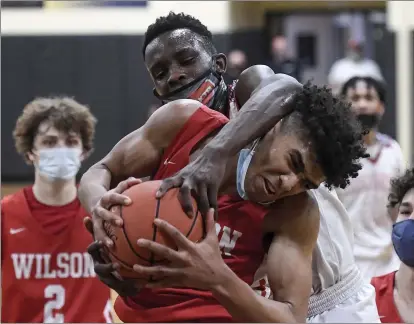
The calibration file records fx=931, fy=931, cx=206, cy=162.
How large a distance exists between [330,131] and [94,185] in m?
0.80

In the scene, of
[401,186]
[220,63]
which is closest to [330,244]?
[401,186]

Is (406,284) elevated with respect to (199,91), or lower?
lower

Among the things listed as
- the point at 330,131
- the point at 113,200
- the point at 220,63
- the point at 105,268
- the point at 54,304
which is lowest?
the point at 54,304

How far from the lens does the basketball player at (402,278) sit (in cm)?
394

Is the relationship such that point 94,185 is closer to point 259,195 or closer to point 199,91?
point 259,195

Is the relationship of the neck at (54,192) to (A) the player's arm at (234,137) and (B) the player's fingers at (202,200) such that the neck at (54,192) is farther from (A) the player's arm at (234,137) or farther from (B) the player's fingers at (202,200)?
(B) the player's fingers at (202,200)

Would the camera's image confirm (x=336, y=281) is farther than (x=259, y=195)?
Yes

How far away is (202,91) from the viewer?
357 cm

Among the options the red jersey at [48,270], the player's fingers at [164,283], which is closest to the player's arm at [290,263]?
the player's fingers at [164,283]

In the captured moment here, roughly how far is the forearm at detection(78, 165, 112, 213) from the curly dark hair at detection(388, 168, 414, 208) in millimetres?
1667

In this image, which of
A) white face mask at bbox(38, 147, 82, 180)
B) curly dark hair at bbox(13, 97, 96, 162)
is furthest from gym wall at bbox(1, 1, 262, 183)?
white face mask at bbox(38, 147, 82, 180)

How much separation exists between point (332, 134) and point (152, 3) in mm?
7106

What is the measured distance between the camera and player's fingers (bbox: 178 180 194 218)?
2652 mm

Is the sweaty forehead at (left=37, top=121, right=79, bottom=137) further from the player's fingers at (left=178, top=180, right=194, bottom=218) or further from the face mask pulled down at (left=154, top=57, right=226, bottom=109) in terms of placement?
the player's fingers at (left=178, top=180, right=194, bottom=218)
